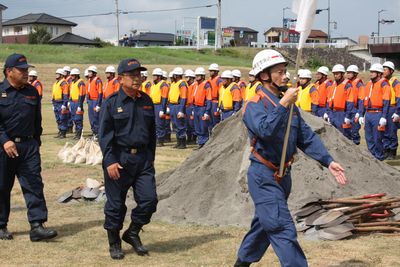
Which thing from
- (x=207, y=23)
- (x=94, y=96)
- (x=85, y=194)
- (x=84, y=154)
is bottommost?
(x=84, y=154)

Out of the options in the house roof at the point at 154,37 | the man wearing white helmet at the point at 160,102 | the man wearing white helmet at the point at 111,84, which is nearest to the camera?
the man wearing white helmet at the point at 111,84

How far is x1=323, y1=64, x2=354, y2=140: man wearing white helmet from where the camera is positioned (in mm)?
16156

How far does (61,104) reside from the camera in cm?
2245

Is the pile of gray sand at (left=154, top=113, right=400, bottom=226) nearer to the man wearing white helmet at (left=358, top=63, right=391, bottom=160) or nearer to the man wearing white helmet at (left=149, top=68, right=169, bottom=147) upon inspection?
the man wearing white helmet at (left=358, top=63, right=391, bottom=160)

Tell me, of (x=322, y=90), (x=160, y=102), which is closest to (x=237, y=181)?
(x=322, y=90)

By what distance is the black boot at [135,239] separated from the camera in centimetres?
739

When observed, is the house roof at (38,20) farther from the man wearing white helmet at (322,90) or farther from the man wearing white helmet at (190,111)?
the man wearing white helmet at (322,90)

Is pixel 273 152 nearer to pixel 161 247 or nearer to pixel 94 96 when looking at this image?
pixel 161 247

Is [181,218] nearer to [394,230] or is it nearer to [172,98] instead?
[394,230]

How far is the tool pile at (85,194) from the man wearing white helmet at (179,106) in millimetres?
8044

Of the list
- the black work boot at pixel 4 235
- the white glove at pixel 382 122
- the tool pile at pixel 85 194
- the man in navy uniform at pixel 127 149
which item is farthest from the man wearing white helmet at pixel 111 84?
the man in navy uniform at pixel 127 149

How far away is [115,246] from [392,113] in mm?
10009

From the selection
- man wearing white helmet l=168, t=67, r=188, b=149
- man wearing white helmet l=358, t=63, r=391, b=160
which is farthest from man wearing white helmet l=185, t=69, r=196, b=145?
man wearing white helmet l=358, t=63, r=391, b=160

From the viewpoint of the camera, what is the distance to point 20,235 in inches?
334
